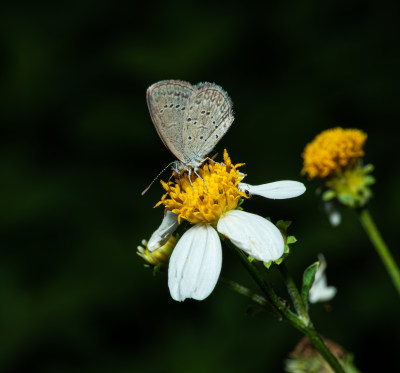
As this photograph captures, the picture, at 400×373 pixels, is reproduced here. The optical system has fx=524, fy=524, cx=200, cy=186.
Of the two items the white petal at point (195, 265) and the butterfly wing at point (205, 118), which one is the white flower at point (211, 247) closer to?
the white petal at point (195, 265)

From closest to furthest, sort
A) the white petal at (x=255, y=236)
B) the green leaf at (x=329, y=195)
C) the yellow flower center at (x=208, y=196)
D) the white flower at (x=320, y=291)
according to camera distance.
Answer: the white petal at (x=255, y=236)
the yellow flower center at (x=208, y=196)
the white flower at (x=320, y=291)
the green leaf at (x=329, y=195)

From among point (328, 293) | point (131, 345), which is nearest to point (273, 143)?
point (131, 345)

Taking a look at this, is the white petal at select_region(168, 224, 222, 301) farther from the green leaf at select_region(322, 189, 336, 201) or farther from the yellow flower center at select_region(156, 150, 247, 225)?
the green leaf at select_region(322, 189, 336, 201)

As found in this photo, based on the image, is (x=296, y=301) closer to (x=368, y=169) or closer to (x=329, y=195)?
(x=329, y=195)

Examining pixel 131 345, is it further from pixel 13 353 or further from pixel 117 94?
pixel 117 94

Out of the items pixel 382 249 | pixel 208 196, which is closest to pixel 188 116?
pixel 208 196

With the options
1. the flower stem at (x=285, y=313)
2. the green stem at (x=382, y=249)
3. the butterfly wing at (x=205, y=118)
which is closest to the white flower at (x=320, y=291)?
the green stem at (x=382, y=249)
